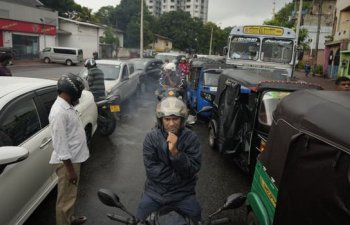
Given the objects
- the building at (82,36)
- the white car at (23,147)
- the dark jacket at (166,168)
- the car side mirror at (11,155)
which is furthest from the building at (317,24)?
the car side mirror at (11,155)

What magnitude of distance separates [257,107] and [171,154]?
325 centimetres

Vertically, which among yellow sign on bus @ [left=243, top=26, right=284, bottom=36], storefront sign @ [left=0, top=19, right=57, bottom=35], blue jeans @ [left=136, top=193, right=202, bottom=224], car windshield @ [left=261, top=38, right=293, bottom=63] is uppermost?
storefront sign @ [left=0, top=19, right=57, bottom=35]

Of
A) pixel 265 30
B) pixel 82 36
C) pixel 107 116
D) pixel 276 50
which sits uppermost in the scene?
pixel 82 36

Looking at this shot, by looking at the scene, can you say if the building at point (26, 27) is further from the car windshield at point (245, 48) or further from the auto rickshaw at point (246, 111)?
the auto rickshaw at point (246, 111)

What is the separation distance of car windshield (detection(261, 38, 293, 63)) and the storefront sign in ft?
96.7

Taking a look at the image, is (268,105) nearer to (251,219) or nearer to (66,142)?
(251,219)

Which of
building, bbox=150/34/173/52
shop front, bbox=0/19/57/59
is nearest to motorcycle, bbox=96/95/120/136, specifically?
shop front, bbox=0/19/57/59

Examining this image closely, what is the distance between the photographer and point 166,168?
9.45 ft

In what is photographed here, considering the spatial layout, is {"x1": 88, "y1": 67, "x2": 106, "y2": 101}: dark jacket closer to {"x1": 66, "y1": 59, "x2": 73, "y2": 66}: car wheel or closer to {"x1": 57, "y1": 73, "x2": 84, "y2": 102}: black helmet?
{"x1": 57, "y1": 73, "x2": 84, "y2": 102}: black helmet

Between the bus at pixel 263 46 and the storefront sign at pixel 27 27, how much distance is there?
93.9 ft

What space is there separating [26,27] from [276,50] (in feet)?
108

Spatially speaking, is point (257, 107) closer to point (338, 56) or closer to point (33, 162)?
point (33, 162)

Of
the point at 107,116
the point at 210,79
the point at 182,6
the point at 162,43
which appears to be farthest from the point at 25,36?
the point at 182,6

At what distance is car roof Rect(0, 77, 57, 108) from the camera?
13.1ft
